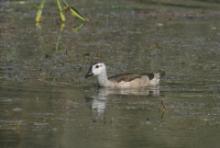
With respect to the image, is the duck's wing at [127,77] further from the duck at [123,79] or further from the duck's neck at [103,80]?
the duck's neck at [103,80]

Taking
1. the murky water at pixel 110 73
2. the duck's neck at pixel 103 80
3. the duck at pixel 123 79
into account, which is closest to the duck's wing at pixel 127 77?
the duck at pixel 123 79

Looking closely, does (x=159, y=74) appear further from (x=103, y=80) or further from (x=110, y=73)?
(x=110, y=73)

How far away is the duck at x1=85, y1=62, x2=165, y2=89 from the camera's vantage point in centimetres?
1706

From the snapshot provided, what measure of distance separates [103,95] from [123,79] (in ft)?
3.13

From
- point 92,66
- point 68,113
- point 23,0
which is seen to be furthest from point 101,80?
point 23,0

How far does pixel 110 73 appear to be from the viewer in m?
18.3

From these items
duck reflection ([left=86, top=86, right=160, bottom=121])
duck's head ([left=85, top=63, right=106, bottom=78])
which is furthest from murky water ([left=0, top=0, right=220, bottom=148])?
duck's head ([left=85, top=63, right=106, bottom=78])

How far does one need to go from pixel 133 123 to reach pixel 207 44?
8164mm

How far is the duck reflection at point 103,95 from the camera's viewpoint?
14.2 meters

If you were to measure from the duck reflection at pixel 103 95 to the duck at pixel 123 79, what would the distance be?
15 centimetres

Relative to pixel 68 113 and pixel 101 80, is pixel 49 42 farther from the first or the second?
pixel 68 113

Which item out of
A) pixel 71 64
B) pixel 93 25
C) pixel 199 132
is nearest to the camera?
pixel 199 132

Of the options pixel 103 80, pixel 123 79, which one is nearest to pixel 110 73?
pixel 103 80

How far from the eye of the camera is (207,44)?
21188 mm
